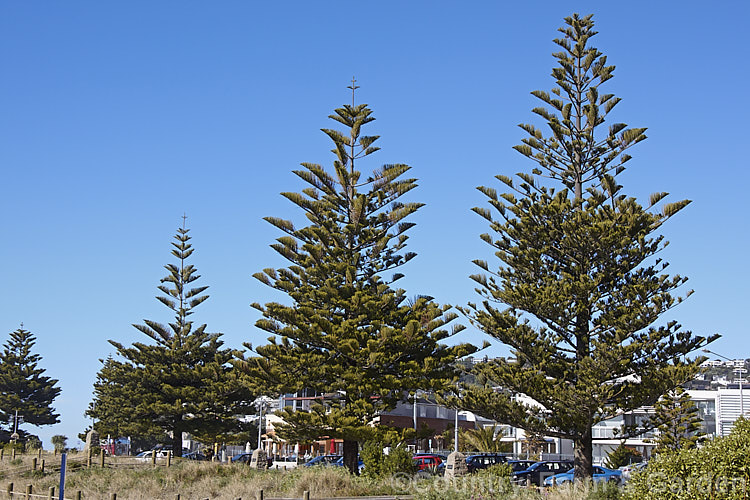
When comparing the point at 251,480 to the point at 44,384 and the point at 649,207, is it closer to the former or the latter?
the point at 649,207

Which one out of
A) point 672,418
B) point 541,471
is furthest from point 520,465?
point 672,418

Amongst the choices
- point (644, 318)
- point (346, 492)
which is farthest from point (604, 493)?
point (644, 318)

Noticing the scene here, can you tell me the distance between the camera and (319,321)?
28219 mm

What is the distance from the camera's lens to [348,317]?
29094 mm

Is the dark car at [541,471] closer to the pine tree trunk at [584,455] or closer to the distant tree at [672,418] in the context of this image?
the pine tree trunk at [584,455]

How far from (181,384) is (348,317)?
594 inches

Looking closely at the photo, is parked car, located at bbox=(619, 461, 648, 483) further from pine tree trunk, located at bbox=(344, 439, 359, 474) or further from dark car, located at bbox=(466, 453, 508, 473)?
pine tree trunk, located at bbox=(344, 439, 359, 474)

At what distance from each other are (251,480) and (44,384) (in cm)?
5488

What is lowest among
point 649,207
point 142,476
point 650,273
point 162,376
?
point 142,476

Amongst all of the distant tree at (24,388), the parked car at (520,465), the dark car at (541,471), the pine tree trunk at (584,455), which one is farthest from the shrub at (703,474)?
the distant tree at (24,388)

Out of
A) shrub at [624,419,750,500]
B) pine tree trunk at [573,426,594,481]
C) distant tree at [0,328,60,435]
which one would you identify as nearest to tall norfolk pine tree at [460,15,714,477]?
pine tree trunk at [573,426,594,481]

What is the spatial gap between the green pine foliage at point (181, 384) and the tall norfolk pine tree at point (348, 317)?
8855 millimetres

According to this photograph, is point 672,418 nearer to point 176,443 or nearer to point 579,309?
point 579,309

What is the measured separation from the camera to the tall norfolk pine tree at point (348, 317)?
91.5ft
